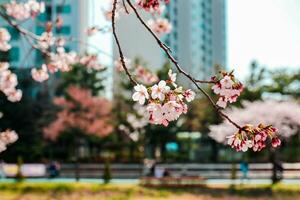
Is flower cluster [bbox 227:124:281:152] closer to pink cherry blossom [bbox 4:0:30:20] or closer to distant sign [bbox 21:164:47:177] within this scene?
pink cherry blossom [bbox 4:0:30:20]

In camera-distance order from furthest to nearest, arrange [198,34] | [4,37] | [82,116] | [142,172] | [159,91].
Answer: [198,34]
[82,116]
[142,172]
[4,37]
[159,91]

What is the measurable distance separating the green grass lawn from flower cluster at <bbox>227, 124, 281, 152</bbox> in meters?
21.3

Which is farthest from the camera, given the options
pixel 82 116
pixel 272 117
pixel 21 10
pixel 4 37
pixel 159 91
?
pixel 82 116

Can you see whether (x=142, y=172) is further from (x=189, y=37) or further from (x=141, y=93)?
(x=189, y=37)

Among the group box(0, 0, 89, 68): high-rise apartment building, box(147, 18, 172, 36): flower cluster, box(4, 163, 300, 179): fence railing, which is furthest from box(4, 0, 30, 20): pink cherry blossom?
box(0, 0, 89, 68): high-rise apartment building

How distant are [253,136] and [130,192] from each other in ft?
74.5

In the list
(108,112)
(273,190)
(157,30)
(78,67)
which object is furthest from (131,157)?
→ (157,30)

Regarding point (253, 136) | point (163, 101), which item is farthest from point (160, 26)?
point (253, 136)

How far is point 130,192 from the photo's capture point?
26156mm

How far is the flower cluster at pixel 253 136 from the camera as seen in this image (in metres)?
3.81

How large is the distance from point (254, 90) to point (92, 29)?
37.0m

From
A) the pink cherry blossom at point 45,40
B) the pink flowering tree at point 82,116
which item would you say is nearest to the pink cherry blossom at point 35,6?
the pink cherry blossom at point 45,40

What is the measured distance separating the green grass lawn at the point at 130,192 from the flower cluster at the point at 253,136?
21.3 metres

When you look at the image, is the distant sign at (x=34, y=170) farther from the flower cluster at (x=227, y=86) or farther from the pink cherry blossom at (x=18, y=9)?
the flower cluster at (x=227, y=86)
